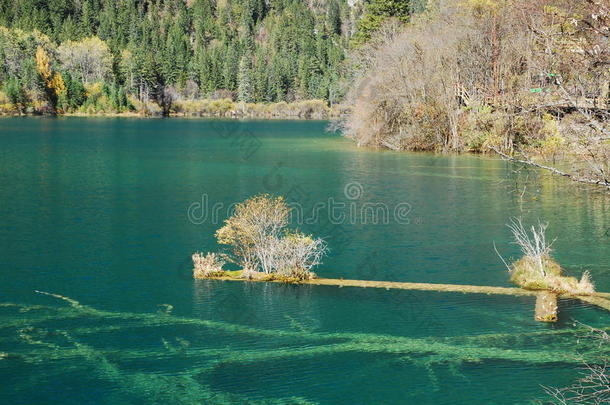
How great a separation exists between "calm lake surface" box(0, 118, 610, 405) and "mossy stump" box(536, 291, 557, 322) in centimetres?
37

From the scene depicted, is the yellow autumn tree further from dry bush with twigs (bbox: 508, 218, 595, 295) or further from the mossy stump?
the mossy stump

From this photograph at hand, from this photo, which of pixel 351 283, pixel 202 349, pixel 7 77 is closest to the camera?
pixel 202 349

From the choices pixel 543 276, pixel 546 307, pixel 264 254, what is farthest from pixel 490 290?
pixel 264 254

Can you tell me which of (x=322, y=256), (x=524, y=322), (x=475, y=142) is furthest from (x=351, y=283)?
(x=475, y=142)

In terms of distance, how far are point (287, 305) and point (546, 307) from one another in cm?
825

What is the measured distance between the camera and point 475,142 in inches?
2660

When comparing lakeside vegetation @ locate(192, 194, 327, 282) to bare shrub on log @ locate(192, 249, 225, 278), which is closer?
lakeside vegetation @ locate(192, 194, 327, 282)

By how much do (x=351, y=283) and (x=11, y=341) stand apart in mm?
11579

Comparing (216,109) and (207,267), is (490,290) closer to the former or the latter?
(207,267)

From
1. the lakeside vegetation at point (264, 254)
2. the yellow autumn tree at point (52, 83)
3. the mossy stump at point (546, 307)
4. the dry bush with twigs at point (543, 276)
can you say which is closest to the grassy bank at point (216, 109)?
the yellow autumn tree at point (52, 83)

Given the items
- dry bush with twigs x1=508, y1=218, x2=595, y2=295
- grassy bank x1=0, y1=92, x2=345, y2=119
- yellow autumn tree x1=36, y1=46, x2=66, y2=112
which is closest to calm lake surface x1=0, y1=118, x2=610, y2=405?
dry bush with twigs x1=508, y1=218, x2=595, y2=295

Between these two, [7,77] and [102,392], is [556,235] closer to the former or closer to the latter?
[102,392]

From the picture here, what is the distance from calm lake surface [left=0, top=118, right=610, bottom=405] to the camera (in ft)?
58.2

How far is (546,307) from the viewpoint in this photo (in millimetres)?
22031
